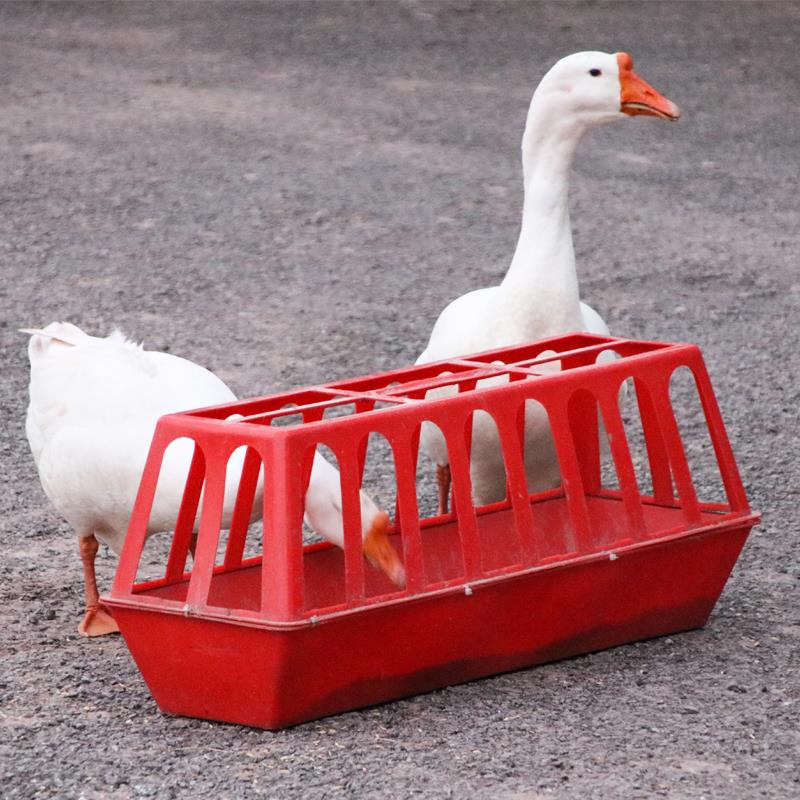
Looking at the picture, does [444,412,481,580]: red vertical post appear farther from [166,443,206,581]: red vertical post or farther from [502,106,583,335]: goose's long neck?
[502,106,583,335]: goose's long neck

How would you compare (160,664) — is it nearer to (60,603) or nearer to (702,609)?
(60,603)

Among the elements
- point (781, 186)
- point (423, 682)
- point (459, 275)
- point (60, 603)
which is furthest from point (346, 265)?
point (423, 682)

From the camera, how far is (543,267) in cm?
466

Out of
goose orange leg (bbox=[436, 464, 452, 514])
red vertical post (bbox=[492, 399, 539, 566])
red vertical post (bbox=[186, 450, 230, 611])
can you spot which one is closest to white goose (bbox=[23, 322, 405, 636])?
red vertical post (bbox=[186, 450, 230, 611])

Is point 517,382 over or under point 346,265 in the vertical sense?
over

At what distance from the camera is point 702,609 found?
4234 millimetres

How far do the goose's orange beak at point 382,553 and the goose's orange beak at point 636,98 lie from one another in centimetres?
180

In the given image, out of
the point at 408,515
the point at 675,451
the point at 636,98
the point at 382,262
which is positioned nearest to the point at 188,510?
the point at 408,515

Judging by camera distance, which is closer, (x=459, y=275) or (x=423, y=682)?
(x=423, y=682)

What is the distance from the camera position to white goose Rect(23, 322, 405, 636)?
153 inches

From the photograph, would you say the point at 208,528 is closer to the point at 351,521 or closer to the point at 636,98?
the point at 351,521

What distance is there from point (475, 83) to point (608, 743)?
9085 mm

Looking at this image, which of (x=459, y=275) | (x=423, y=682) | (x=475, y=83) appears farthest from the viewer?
(x=475, y=83)

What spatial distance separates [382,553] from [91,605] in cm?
99
